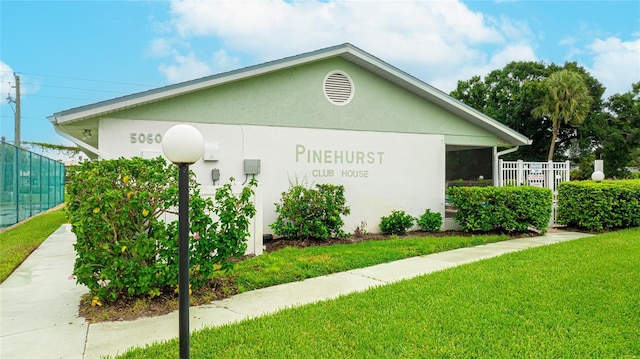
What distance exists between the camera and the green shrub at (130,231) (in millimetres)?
4434

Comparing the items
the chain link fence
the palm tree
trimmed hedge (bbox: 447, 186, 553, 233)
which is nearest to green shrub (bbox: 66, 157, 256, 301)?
trimmed hedge (bbox: 447, 186, 553, 233)

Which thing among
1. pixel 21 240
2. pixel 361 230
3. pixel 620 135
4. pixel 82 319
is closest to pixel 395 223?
pixel 361 230

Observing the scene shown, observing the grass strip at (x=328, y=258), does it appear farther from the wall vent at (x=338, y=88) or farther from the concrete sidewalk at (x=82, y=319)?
the wall vent at (x=338, y=88)

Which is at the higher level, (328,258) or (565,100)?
(565,100)

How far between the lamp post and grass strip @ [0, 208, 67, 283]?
8.81ft

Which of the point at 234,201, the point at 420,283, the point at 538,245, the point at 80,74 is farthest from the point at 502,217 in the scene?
the point at 80,74

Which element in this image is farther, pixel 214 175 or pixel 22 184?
pixel 22 184

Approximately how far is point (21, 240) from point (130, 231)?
6.49m

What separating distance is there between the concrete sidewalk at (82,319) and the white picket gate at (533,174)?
13.8 ft

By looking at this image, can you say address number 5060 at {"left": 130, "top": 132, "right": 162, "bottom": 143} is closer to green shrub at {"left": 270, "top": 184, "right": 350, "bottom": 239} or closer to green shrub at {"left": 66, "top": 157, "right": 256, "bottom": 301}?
green shrub at {"left": 270, "top": 184, "right": 350, "bottom": 239}

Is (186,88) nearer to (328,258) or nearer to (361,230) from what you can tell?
(328,258)

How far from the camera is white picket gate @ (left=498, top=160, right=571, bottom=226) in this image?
11242mm

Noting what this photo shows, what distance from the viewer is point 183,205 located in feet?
10.5

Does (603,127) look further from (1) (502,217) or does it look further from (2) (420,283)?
(2) (420,283)
